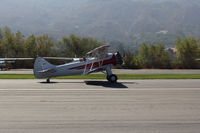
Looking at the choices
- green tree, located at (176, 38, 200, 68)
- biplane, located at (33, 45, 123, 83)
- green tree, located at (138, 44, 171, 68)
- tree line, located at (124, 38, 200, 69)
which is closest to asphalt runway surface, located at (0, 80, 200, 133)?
biplane, located at (33, 45, 123, 83)

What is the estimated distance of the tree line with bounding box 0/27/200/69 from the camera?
51875 mm

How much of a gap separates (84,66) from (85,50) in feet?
114

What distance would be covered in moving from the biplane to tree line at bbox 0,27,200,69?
1077 inches

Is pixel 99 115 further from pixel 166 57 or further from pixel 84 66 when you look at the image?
pixel 166 57

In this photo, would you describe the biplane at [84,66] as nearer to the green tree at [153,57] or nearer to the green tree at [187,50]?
the green tree at [153,57]

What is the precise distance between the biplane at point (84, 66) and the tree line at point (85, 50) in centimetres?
2735

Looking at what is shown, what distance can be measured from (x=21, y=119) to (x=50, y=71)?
44.9 feet

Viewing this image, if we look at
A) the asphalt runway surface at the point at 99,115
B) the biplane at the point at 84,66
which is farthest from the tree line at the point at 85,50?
the asphalt runway surface at the point at 99,115

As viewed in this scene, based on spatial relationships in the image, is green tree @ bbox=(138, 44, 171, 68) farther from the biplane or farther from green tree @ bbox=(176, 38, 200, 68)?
the biplane

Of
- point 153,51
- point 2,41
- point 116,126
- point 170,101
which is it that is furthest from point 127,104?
point 2,41

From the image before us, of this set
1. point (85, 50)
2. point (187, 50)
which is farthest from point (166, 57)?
point (85, 50)

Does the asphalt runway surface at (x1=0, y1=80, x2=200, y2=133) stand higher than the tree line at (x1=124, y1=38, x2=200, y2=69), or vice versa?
the asphalt runway surface at (x1=0, y1=80, x2=200, y2=133)

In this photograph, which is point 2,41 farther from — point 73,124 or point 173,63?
point 73,124

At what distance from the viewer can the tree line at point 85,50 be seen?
170 feet
